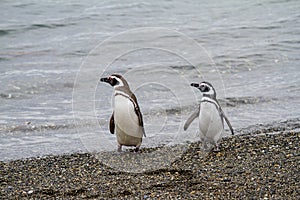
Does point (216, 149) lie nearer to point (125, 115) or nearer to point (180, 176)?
point (180, 176)

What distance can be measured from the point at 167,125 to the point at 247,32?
11113mm

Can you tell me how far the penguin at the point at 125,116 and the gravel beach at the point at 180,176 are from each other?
0.84ft

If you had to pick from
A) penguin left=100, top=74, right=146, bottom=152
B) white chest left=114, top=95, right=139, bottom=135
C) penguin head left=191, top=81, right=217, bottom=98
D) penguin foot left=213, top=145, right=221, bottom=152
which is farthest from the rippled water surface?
penguin head left=191, top=81, right=217, bottom=98

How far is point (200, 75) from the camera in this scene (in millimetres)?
13984

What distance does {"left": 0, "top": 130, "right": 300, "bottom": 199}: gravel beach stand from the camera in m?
5.72

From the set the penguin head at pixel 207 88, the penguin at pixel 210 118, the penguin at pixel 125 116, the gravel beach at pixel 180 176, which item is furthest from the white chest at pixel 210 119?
the penguin at pixel 125 116

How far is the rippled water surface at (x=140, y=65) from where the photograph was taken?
31.1ft

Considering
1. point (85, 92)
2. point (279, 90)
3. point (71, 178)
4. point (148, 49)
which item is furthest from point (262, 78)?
point (71, 178)

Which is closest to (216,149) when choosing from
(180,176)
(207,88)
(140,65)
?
(207,88)

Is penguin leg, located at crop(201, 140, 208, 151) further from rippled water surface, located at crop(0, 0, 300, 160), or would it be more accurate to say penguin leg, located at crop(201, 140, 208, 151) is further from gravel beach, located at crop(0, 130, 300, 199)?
rippled water surface, located at crop(0, 0, 300, 160)

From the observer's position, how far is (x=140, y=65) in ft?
49.3

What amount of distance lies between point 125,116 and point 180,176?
153 centimetres

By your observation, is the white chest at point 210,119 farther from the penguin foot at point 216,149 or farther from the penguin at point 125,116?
the penguin at point 125,116

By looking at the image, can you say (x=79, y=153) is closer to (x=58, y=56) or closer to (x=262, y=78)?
(x=262, y=78)
